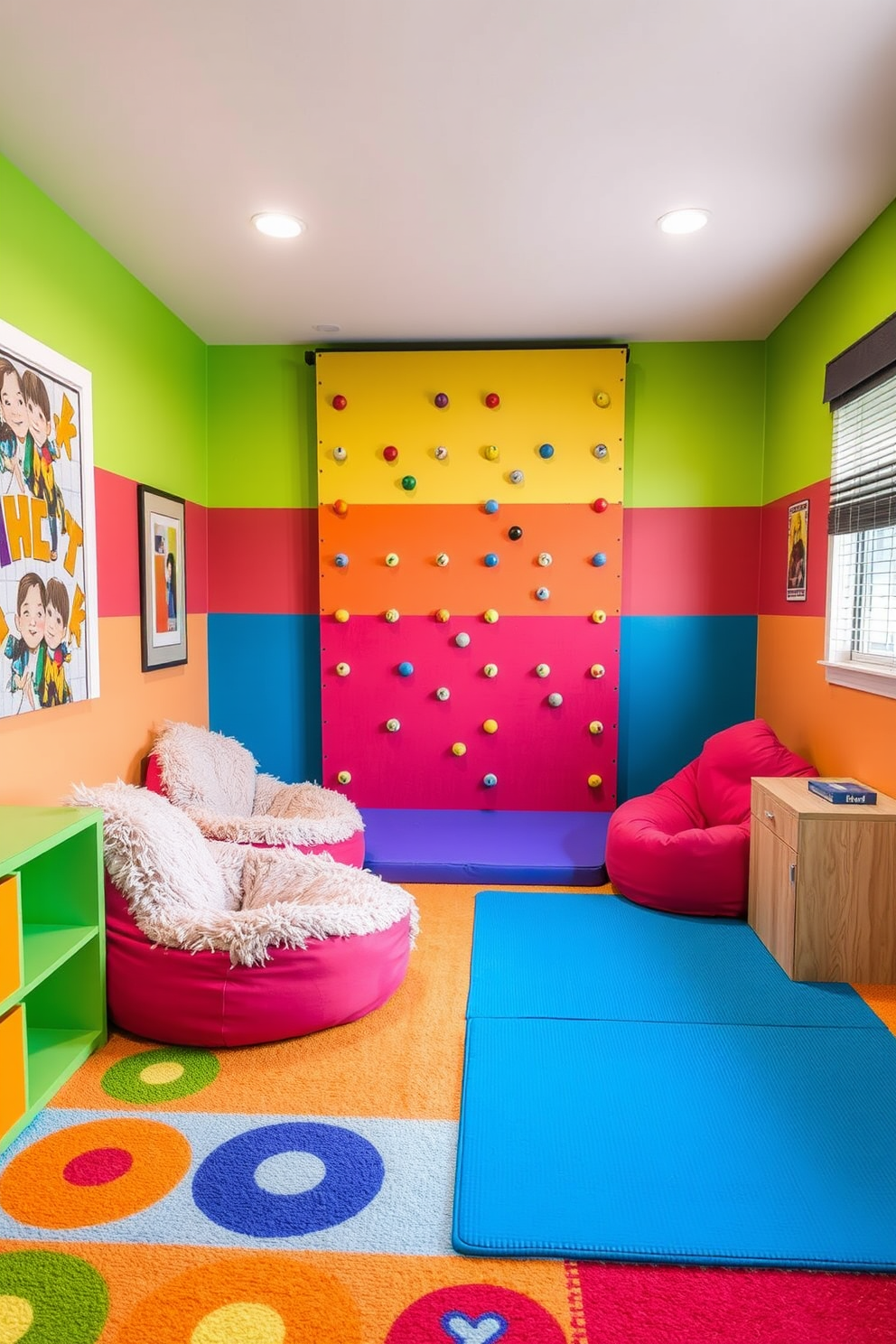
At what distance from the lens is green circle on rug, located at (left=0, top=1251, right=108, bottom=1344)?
1394mm

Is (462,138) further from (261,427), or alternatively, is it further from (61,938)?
(61,938)

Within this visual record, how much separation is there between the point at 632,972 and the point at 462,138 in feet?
8.29

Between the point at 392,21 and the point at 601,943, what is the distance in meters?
2.68

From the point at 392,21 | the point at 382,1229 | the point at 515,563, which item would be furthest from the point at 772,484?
the point at 382,1229

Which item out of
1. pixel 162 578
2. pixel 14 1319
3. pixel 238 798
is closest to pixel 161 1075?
pixel 14 1319

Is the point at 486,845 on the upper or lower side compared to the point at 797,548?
lower

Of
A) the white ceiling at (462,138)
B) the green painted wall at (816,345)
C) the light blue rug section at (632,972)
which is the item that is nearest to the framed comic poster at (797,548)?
the green painted wall at (816,345)

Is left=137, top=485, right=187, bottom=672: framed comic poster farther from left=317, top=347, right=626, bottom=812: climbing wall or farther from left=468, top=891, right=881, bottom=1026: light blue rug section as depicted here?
left=468, top=891, right=881, bottom=1026: light blue rug section

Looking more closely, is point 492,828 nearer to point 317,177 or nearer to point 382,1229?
point 382,1229

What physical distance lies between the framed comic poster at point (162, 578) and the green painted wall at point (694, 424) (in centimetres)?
220

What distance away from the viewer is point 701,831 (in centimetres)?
318

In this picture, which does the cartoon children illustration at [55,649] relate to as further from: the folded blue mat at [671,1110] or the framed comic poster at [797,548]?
the framed comic poster at [797,548]

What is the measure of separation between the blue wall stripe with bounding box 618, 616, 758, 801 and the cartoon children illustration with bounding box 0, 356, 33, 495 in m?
2.82

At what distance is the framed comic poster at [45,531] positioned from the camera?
2.41 metres
